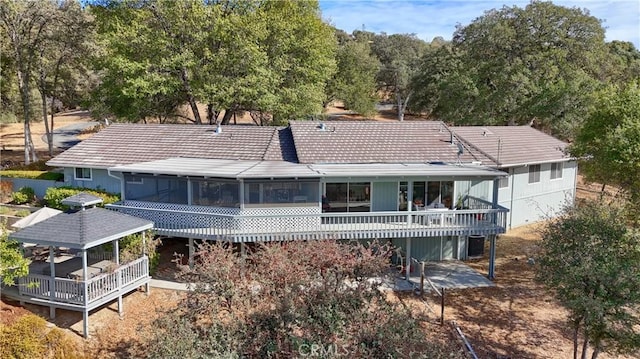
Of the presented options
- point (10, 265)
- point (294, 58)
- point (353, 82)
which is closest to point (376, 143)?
point (10, 265)

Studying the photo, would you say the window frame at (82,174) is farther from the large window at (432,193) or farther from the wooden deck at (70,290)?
the large window at (432,193)

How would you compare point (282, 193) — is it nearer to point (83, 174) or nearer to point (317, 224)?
point (317, 224)

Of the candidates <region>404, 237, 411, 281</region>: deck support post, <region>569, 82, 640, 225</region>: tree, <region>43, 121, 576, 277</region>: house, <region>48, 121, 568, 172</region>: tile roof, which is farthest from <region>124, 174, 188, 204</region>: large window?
<region>569, 82, 640, 225</region>: tree

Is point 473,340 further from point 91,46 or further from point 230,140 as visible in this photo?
point 91,46

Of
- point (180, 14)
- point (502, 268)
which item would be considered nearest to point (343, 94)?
point (180, 14)

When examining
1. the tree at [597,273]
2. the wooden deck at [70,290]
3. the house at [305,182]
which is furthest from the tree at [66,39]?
the tree at [597,273]
